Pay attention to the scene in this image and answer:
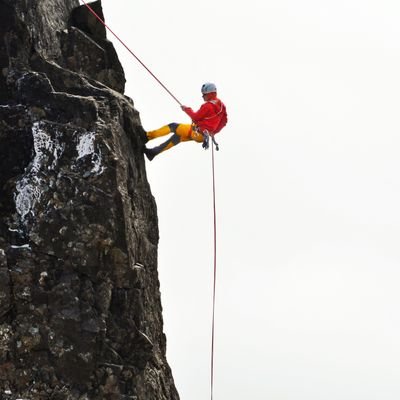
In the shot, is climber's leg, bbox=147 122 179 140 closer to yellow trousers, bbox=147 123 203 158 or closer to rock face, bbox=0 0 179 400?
yellow trousers, bbox=147 123 203 158

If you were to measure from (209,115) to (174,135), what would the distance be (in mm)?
1260

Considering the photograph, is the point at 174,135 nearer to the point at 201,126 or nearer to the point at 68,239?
the point at 201,126

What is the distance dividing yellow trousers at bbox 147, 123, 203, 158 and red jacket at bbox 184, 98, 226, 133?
0.26 m

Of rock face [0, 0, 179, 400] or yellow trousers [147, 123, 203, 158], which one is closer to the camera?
rock face [0, 0, 179, 400]

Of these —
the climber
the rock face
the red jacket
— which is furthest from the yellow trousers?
the rock face

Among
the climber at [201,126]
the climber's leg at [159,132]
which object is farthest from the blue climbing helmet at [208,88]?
the climber's leg at [159,132]

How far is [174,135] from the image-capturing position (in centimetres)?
1820

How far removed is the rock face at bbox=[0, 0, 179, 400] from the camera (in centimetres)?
1322

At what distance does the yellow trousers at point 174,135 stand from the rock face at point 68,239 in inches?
43.5

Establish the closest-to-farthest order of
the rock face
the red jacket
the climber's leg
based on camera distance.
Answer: the rock face < the climber's leg < the red jacket

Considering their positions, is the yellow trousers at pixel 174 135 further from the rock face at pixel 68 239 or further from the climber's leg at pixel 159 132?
the rock face at pixel 68 239

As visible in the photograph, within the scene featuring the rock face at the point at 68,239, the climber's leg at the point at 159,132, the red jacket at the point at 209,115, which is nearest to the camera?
the rock face at the point at 68,239

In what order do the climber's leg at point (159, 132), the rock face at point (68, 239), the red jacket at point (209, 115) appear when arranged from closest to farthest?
1. the rock face at point (68, 239)
2. the climber's leg at point (159, 132)
3. the red jacket at point (209, 115)

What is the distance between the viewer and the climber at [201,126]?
17875 mm
